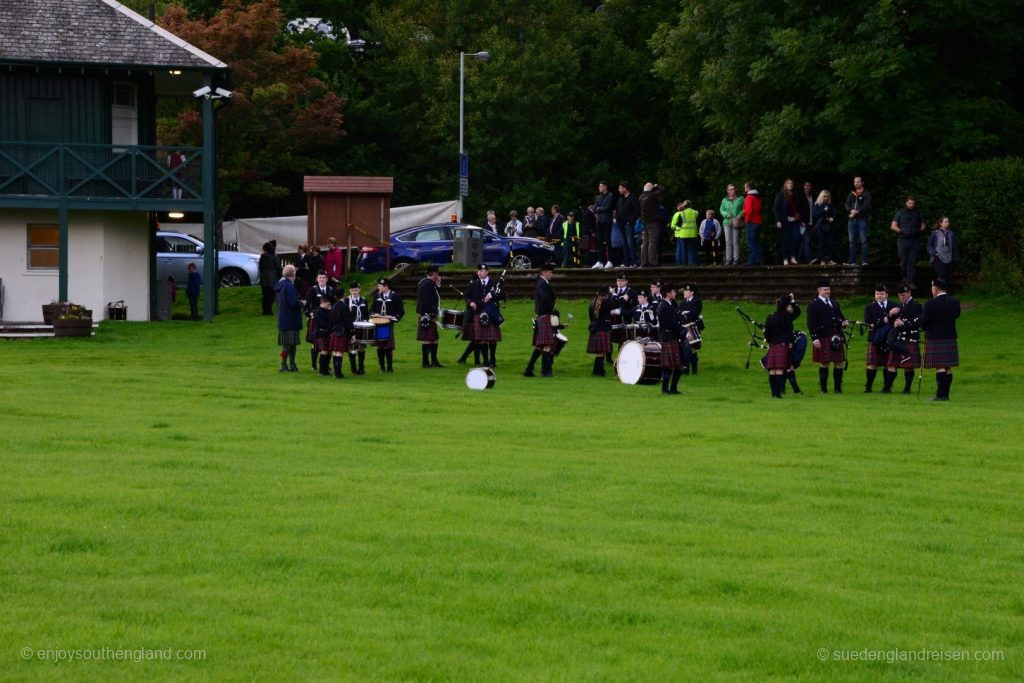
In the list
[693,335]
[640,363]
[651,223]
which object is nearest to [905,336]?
[693,335]

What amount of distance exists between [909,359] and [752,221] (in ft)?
39.6

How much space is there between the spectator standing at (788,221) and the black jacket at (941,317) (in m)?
12.5

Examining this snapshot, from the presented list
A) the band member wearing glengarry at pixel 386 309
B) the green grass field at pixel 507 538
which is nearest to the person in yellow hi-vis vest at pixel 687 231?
the band member wearing glengarry at pixel 386 309

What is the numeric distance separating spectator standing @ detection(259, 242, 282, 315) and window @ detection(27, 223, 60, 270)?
14.9 ft

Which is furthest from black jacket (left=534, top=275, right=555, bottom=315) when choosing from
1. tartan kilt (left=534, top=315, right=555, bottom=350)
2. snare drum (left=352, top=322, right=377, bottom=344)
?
snare drum (left=352, top=322, right=377, bottom=344)

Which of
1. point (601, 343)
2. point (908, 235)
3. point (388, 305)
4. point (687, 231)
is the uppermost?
point (687, 231)

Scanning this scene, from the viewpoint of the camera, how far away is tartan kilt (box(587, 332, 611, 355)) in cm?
2573

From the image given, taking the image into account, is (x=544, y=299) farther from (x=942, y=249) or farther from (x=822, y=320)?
(x=942, y=249)

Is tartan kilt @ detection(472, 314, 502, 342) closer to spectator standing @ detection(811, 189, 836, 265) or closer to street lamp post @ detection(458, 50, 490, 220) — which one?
spectator standing @ detection(811, 189, 836, 265)

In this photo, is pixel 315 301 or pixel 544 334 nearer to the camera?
pixel 544 334

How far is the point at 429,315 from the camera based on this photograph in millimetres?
26156

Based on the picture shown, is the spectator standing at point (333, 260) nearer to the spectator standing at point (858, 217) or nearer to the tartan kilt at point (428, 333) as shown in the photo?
the tartan kilt at point (428, 333)

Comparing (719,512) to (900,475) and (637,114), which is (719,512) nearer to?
(900,475)

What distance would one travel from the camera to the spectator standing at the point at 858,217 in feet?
109
